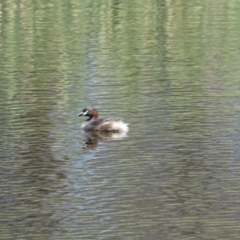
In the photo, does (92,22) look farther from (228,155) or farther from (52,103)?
(228,155)

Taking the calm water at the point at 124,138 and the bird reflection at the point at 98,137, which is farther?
the bird reflection at the point at 98,137

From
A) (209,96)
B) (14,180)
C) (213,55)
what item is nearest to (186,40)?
(213,55)

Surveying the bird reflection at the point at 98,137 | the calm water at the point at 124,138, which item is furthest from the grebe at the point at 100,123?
the calm water at the point at 124,138

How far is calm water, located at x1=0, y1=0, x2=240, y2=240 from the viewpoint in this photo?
11.0 m

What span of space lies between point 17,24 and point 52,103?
39.6 ft

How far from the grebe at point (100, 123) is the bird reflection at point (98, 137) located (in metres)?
0.06

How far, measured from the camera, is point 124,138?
1466 cm

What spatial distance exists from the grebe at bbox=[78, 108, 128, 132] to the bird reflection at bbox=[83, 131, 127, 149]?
0.20 feet

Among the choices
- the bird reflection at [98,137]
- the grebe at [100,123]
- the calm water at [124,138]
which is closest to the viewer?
the calm water at [124,138]

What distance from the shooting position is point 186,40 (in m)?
24.9

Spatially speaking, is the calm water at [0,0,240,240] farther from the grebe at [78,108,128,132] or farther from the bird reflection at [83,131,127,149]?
the grebe at [78,108,128,132]

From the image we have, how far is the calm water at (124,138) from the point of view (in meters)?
11.0

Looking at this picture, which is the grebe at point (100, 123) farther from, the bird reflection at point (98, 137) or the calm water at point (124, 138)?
the calm water at point (124, 138)

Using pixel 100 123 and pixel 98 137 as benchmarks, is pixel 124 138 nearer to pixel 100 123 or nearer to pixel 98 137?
pixel 98 137
